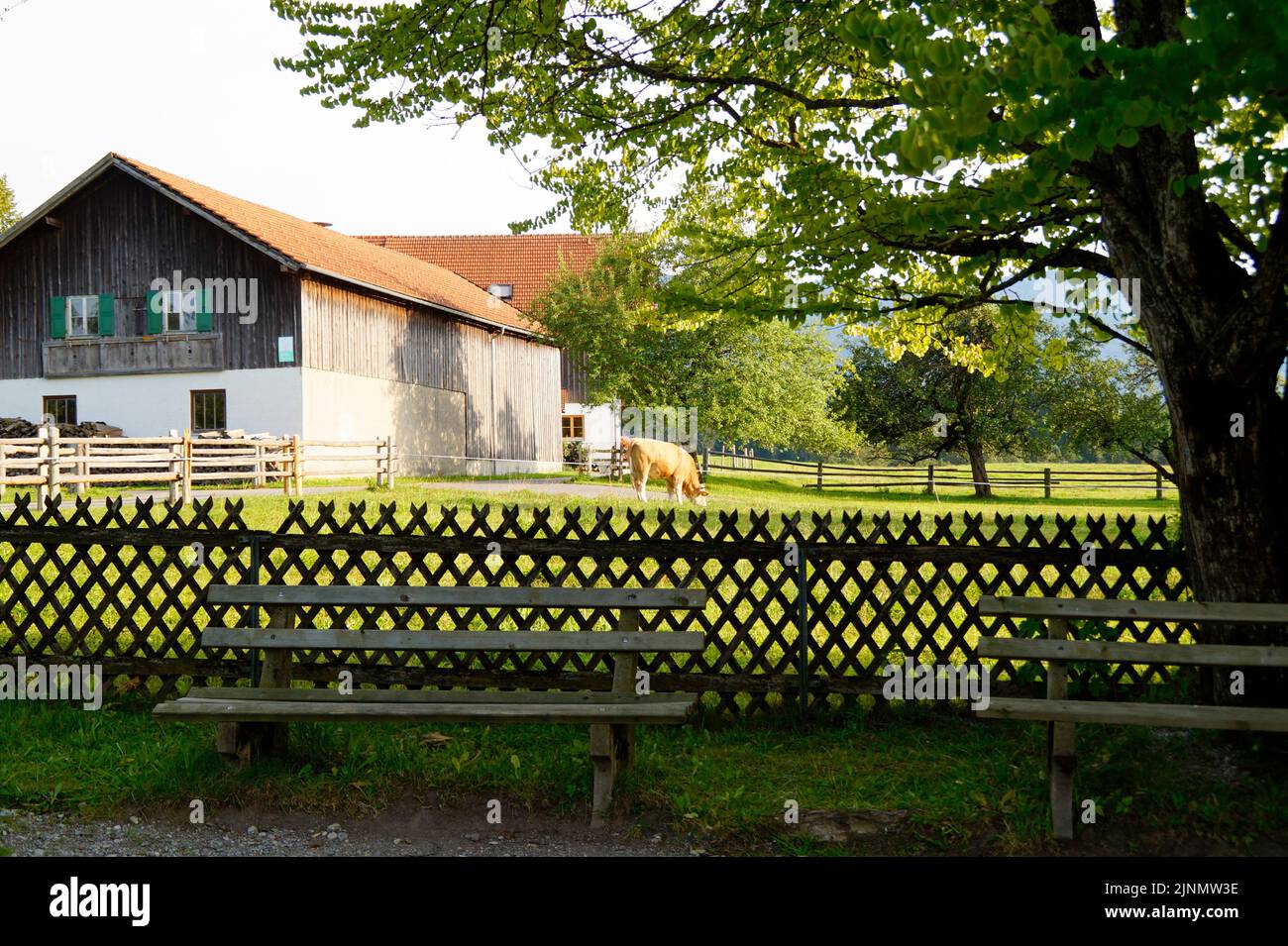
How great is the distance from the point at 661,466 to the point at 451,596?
1916 cm

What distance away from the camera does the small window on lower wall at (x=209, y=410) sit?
1220 inches

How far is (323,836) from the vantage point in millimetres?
5418

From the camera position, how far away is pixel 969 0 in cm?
654

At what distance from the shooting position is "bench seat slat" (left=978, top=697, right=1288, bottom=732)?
516 centimetres

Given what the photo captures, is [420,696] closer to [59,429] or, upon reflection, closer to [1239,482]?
[1239,482]

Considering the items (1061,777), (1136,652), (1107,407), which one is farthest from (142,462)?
(1107,407)

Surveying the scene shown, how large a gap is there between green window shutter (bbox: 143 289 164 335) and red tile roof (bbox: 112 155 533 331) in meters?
3.11

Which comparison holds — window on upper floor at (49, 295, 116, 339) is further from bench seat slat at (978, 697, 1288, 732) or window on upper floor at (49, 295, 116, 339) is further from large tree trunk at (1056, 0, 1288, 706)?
bench seat slat at (978, 697, 1288, 732)

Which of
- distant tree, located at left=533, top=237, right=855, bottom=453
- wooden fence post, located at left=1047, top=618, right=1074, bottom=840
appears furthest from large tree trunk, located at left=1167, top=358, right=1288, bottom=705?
distant tree, located at left=533, top=237, right=855, bottom=453

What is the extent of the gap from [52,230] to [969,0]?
31.8 metres

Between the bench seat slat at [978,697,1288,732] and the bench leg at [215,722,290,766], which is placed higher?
the bench seat slat at [978,697,1288,732]

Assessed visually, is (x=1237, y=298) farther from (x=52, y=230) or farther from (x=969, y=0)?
(x=52, y=230)
